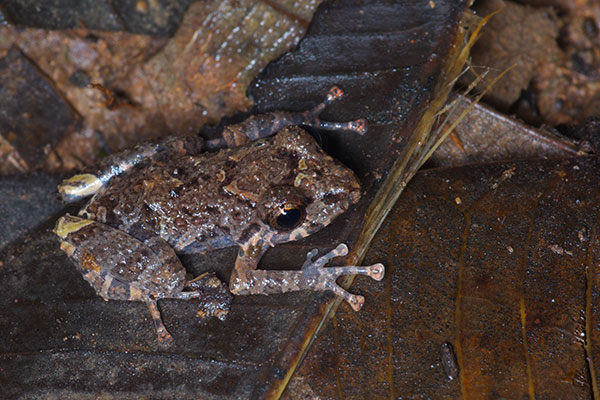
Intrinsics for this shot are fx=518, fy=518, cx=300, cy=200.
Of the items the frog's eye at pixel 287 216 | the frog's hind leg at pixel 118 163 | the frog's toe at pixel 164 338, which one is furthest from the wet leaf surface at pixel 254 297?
the frog's hind leg at pixel 118 163

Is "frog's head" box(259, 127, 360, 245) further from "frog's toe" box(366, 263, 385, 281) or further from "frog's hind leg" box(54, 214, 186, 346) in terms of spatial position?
"frog's hind leg" box(54, 214, 186, 346)

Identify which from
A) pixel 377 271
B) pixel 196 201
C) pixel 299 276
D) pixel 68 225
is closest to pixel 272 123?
pixel 196 201

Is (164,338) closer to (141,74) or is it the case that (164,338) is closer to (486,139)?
(486,139)

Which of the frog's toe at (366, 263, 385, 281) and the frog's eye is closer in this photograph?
the frog's toe at (366, 263, 385, 281)

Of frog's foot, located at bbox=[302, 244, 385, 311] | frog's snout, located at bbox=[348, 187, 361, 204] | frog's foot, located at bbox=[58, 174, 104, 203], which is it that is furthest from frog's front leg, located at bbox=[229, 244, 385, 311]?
frog's foot, located at bbox=[58, 174, 104, 203]

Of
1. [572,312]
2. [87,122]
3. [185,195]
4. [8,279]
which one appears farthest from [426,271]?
[87,122]
